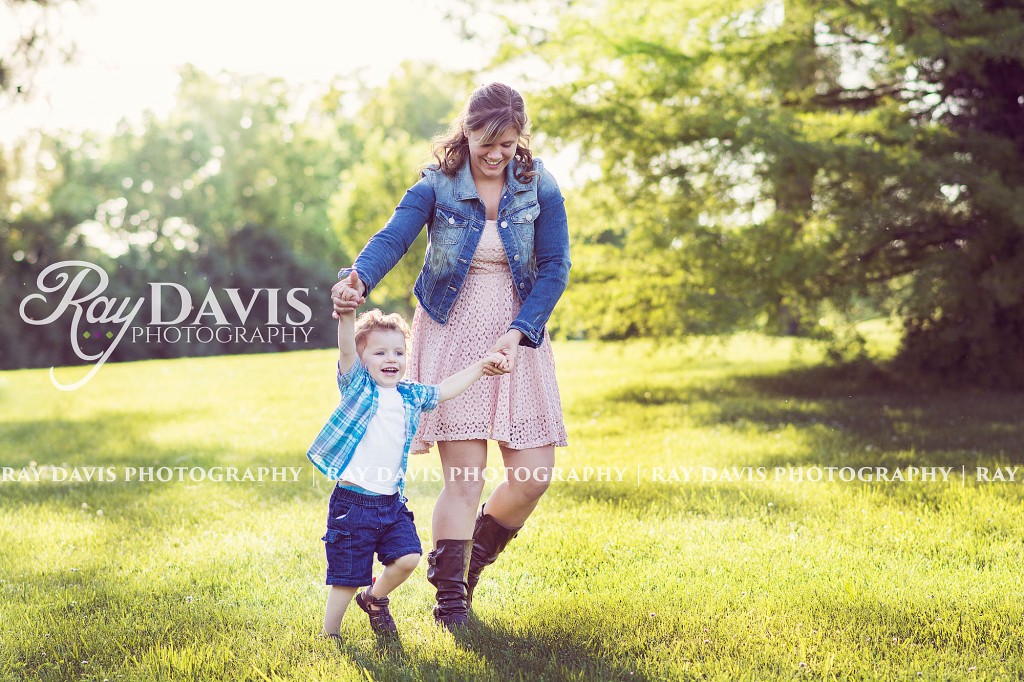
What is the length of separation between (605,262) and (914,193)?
300 centimetres

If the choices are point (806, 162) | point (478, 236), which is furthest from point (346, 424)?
point (806, 162)

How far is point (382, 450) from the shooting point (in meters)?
3.17

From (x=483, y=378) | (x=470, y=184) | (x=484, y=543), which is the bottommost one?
(x=484, y=543)

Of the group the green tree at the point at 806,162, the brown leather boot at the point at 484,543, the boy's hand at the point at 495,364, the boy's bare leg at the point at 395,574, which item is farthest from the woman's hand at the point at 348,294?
the green tree at the point at 806,162

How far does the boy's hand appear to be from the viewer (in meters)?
3.13

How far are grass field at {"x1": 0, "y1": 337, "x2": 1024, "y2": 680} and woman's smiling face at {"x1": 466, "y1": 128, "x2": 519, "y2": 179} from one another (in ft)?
5.14

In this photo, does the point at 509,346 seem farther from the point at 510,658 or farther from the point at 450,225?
the point at 510,658

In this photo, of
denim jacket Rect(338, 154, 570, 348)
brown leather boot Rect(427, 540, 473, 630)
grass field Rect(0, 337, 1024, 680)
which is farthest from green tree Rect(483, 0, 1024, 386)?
brown leather boot Rect(427, 540, 473, 630)

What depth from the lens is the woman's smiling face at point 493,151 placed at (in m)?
3.23

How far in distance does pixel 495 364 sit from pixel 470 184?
66 cm

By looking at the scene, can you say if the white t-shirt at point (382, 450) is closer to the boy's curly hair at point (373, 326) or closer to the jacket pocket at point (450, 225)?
the boy's curly hair at point (373, 326)

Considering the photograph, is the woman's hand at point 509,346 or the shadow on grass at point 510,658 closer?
the shadow on grass at point 510,658

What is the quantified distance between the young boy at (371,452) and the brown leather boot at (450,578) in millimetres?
197

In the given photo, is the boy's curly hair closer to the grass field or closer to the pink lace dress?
the pink lace dress
